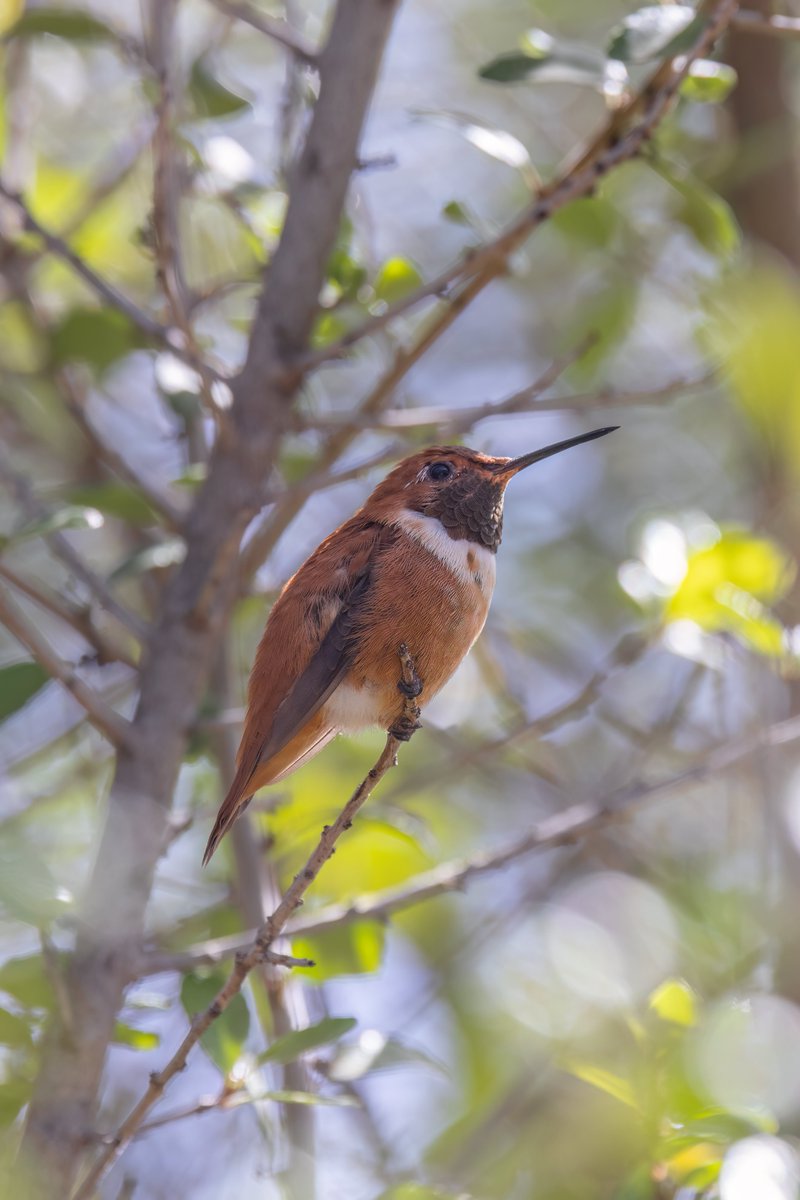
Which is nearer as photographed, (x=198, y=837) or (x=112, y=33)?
(x=112, y=33)

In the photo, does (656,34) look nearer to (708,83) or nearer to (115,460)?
(708,83)

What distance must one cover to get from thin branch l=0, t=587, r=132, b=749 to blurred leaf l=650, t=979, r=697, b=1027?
1.28 m

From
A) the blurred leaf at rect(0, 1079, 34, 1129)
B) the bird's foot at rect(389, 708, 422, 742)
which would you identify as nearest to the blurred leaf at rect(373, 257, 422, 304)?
the bird's foot at rect(389, 708, 422, 742)

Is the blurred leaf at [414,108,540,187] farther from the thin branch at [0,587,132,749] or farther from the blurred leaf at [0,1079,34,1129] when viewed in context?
the blurred leaf at [0,1079,34,1129]

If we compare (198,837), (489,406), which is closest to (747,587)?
(489,406)

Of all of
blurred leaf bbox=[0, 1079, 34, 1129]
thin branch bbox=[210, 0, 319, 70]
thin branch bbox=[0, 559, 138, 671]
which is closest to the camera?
blurred leaf bbox=[0, 1079, 34, 1129]

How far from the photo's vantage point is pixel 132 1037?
2.98m

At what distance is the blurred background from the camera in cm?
297

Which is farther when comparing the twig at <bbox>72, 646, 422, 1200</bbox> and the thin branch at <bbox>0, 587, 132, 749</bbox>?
the thin branch at <bbox>0, 587, 132, 749</bbox>

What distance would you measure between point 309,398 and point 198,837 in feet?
6.85

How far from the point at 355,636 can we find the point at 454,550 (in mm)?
396

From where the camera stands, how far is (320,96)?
3561 mm

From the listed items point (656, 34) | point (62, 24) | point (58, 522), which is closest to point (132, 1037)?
point (58, 522)

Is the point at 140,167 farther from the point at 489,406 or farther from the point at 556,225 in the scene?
the point at 489,406
